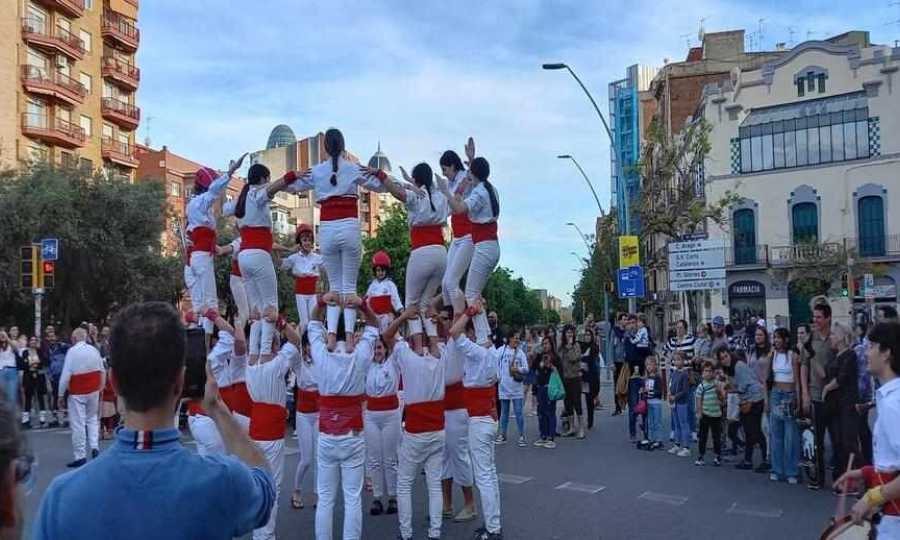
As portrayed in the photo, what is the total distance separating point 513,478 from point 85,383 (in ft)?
22.4

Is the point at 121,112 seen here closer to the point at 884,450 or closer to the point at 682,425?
the point at 682,425

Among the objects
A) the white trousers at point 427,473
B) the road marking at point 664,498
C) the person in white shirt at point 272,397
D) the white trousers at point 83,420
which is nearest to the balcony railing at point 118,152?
the white trousers at point 83,420

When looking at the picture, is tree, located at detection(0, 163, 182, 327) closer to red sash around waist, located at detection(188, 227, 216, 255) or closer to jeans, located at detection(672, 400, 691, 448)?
red sash around waist, located at detection(188, 227, 216, 255)

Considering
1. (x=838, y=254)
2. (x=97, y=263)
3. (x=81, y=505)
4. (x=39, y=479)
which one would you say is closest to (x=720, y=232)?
(x=838, y=254)

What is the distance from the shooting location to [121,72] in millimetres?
49531

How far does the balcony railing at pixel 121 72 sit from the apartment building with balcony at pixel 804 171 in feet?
119

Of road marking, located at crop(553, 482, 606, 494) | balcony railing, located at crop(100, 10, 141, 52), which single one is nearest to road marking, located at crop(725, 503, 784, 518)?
road marking, located at crop(553, 482, 606, 494)

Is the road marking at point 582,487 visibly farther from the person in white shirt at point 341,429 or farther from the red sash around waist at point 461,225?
the person in white shirt at point 341,429

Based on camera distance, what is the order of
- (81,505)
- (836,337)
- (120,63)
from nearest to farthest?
(81,505) < (836,337) < (120,63)

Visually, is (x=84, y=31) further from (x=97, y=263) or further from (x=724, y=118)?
(x=724, y=118)

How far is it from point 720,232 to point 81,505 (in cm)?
4719

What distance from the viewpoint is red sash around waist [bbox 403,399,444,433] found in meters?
8.00

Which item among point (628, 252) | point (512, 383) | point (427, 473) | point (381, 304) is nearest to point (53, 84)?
point (628, 252)

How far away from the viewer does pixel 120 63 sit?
4978 cm
